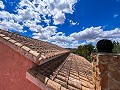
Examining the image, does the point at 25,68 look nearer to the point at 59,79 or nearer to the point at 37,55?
the point at 37,55

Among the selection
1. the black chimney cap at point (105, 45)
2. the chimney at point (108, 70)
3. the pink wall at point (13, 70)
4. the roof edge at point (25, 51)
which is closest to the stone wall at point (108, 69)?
the chimney at point (108, 70)

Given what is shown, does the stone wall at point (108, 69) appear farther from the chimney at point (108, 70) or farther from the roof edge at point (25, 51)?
the roof edge at point (25, 51)

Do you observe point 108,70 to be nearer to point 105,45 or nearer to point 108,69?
point 108,69

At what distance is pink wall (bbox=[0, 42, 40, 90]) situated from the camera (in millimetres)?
7680

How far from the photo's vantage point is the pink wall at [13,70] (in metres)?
7.68

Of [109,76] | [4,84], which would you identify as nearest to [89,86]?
[109,76]

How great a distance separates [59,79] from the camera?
23.3 ft

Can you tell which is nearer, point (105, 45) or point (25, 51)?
point (105, 45)

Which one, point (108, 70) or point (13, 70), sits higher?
point (108, 70)

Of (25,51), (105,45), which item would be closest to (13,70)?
(25,51)

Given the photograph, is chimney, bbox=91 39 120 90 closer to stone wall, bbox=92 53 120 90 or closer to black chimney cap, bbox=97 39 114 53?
stone wall, bbox=92 53 120 90

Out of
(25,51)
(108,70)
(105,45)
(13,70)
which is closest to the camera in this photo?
(108,70)

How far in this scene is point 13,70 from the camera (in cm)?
798

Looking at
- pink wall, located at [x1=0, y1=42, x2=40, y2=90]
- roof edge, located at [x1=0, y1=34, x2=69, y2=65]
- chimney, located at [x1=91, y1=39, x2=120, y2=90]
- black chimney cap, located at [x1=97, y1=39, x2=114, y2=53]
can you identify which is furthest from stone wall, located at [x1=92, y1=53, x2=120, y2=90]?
pink wall, located at [x1=0, y1=42, x2=40, y2=90]
